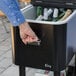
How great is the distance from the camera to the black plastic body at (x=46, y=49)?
1.66 meters

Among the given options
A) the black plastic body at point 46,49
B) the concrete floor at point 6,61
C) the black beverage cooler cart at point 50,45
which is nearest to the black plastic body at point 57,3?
the black beverage cooler cart at point 50,45

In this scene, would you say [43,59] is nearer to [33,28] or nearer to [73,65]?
[33,28]

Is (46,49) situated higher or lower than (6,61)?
higher

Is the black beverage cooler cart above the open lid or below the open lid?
below

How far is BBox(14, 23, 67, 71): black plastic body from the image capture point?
1.66 m

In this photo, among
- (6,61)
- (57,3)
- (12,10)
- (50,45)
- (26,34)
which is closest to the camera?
(12,10)

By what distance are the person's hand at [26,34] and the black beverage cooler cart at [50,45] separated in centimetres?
8

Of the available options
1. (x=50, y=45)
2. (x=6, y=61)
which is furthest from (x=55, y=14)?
(x=6, y=61)

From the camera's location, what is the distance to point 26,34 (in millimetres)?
1546

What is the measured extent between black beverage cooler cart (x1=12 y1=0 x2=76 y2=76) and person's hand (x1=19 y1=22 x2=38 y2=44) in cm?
8

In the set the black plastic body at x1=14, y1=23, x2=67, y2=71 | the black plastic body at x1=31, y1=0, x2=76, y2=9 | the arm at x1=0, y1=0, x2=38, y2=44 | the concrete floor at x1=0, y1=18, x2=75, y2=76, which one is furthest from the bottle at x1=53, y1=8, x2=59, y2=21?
the concrete floor at x1=0, y1=18, x2=75, y2=76

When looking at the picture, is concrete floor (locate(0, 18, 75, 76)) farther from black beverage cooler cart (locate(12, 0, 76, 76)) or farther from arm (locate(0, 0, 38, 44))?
arm (locate(0, 0, 38, 44))

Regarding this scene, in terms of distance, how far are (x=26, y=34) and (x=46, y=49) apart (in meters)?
0.21

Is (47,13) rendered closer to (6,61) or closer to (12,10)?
(12,10)
